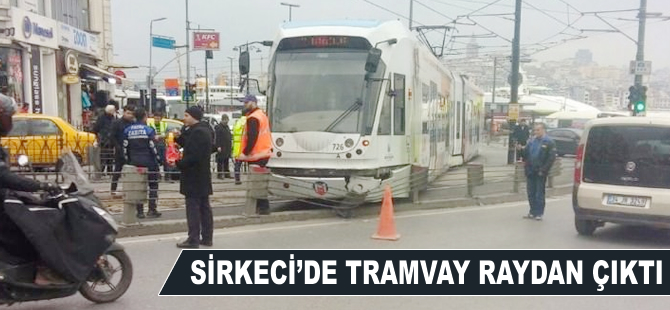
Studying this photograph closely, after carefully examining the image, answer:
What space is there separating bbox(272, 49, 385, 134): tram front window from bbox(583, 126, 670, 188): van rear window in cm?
345

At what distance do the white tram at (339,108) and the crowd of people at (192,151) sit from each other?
530 millimetres

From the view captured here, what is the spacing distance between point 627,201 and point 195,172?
5977 millimetres

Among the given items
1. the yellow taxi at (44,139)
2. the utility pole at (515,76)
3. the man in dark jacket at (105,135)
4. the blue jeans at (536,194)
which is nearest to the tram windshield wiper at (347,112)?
the blue jeans at (536,194)

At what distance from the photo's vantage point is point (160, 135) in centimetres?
1592

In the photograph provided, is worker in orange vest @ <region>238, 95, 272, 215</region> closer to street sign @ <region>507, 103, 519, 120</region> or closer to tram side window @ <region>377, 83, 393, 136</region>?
tram side window @ <region>377, 83, 393, 136</region>

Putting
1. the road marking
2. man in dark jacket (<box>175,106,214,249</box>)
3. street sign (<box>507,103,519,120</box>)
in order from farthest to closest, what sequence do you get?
street sign (<box>507,103,519,120</box>) < the road marking < man in dark jacket (<box>175,106,214,249</box>)

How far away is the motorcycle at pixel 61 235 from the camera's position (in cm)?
521

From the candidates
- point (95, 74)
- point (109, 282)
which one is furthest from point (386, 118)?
point (95, 74)

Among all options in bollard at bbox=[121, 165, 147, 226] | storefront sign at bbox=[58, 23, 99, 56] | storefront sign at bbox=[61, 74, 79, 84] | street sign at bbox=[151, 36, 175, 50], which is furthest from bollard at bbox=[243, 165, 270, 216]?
street sign at bbox=[151, 36, 175, 50]

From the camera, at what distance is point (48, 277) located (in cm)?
544

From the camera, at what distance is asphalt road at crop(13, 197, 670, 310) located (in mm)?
6258

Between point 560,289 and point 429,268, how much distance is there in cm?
148

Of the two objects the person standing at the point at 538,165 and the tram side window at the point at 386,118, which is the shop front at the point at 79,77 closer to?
the tram side window at the point at 386,118

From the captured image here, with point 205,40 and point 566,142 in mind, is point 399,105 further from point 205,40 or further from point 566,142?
point 205,40
